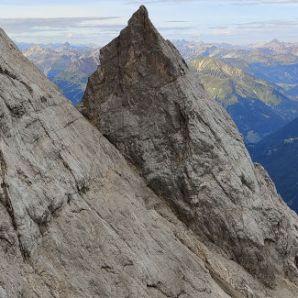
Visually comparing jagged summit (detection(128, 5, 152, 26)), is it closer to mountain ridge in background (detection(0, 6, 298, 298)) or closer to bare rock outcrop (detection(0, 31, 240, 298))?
mountain ridge in background (detection(0, 6, 298, 298))

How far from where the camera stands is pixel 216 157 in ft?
151

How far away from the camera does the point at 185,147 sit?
45688 millimetres

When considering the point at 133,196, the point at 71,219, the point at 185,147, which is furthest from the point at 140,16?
the point at 71,219

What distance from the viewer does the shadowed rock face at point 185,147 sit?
43562 millimetres

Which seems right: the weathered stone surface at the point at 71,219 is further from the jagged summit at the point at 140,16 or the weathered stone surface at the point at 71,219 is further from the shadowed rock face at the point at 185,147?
the jagged summit at the point at 140,16

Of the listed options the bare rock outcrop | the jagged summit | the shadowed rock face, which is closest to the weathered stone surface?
the bare rock outcrop

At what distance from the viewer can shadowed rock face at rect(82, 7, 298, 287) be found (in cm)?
4356

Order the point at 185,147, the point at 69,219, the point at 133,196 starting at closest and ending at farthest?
the point at 69,219 → the point at 133,196 → the point at 185,147

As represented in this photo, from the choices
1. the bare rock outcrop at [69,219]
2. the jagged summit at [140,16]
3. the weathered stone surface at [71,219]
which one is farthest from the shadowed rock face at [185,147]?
the bare rock outcrop at [69,219]

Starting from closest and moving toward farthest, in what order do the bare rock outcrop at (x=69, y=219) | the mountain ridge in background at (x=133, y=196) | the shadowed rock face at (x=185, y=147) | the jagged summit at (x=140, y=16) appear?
the bare rock outcrop at (x=69, y=219), the mountain ridge in background at (x=133, y=196), the shadowed rock face at (x=185, y=147), the jagged summit at (x=140, y=16)

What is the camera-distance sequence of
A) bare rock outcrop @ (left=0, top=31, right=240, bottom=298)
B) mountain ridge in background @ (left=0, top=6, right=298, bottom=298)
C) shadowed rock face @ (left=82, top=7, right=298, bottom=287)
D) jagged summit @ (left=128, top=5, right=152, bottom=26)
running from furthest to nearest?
jagged summit @ (left=128, top=5, right=152, bottom=26)
shadowed rock face @ (left=82, top=7, right=298, bottom=287)
mountain ridge in background @ (left=0, top=6, right=298, bottom=298)
bare rock outcrop @ (left=0, top=31, right=240, bottom=298)

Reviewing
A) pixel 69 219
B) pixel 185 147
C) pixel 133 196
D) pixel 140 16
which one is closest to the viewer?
pixel 69 219

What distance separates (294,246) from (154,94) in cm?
2252

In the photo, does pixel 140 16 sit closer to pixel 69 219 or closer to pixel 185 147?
pixel 185 147
